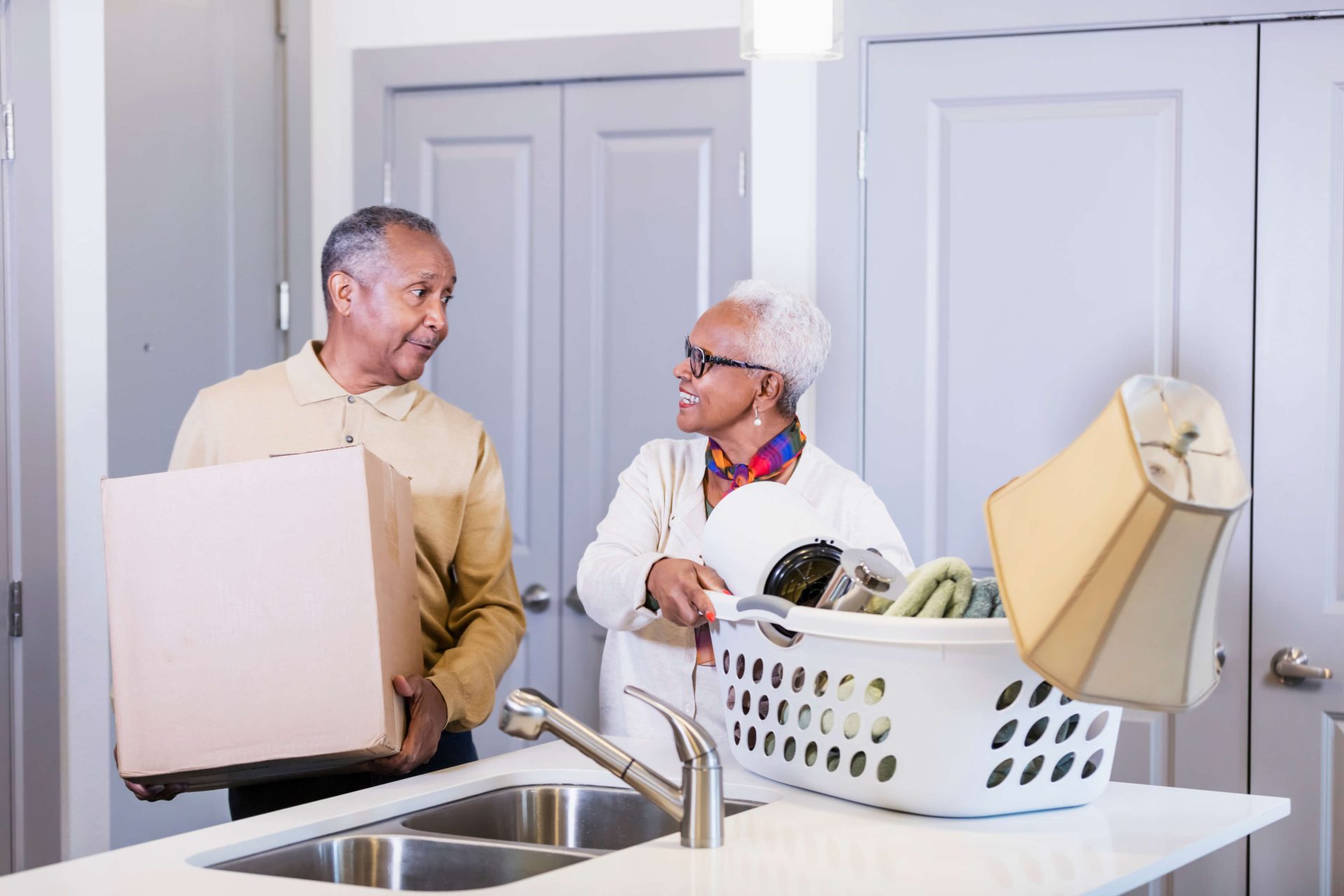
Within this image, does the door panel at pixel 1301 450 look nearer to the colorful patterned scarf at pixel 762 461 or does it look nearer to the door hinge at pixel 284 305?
the colorful patterned scarf at pixel 762 461

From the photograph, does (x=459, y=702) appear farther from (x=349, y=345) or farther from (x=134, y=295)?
(x=134, y=295)

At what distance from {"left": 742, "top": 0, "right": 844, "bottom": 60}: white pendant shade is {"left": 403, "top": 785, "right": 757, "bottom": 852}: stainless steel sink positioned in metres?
1.04

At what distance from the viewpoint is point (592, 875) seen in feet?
3.84

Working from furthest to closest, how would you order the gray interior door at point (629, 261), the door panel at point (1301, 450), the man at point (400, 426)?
1. the gray interior door at point (629, 261)
2. the door panel at point (1301, 450)
3. the man at point (400, 426)

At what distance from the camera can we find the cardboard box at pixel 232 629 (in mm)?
1471

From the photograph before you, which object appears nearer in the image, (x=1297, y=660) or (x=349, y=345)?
(x=349, y=345)

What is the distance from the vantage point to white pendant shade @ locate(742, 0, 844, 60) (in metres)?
1.84

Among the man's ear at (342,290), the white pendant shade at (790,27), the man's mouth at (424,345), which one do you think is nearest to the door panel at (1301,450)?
the white pendant shade at (790,27)

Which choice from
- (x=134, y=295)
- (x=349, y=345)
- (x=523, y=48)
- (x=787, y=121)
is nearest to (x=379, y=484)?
(x=349, y=345)

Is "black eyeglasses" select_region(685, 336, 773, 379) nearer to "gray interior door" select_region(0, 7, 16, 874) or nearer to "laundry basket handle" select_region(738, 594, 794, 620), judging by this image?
"laundry basket handle" select_region(738, 594, 794, 620)

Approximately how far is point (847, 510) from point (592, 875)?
39.5 inches

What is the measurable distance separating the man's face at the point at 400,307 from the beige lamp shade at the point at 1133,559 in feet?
3.55

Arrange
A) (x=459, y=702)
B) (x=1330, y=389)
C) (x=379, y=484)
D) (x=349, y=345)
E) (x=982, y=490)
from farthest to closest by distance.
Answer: (x=982, y=490) < (x=1330, y=389) < (x=349, y=345) < (x=459, y=702) < (x=379, y=484)

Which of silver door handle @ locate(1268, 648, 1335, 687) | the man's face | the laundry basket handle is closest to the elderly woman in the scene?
the man's face
